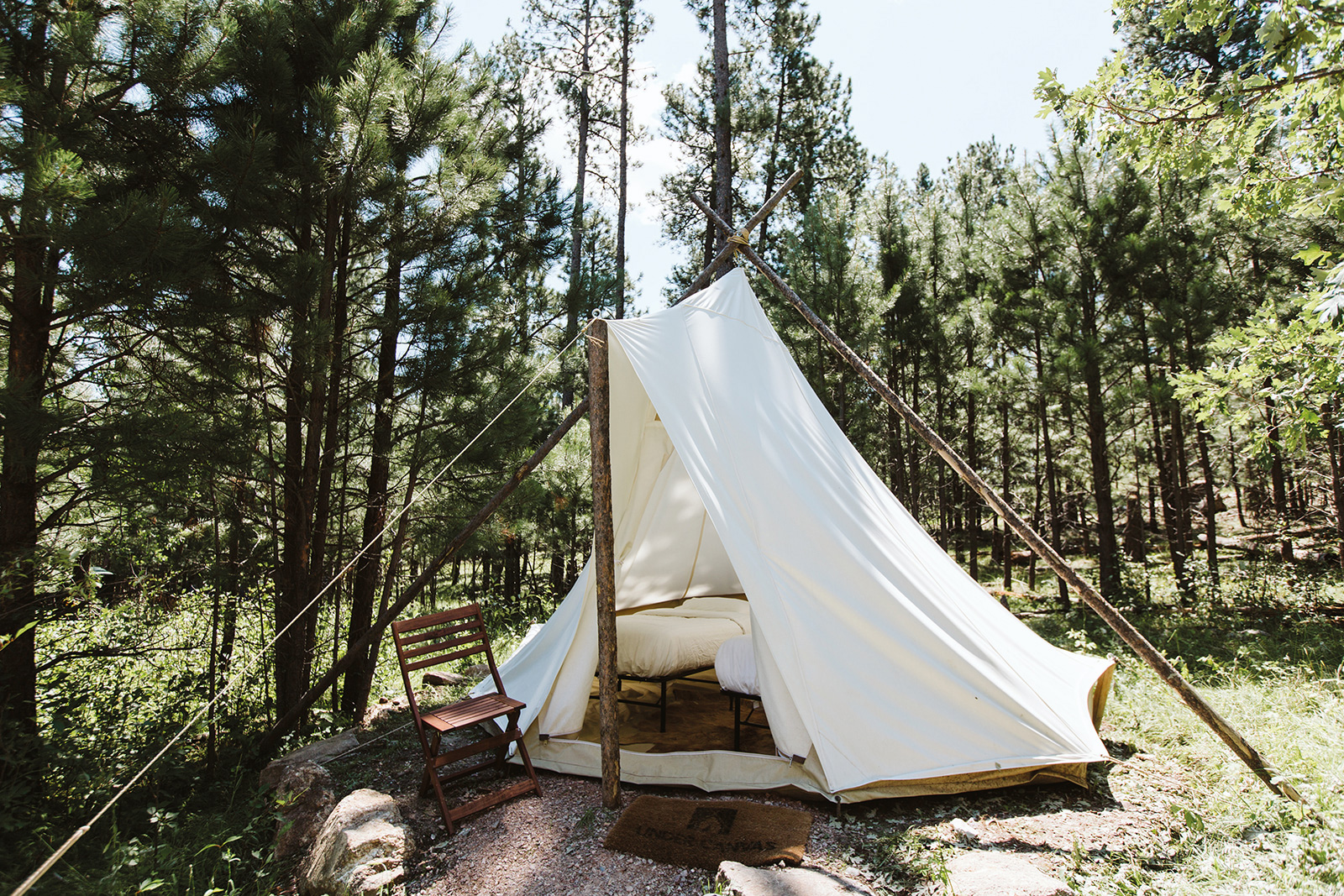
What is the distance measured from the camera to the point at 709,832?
2.82 metres

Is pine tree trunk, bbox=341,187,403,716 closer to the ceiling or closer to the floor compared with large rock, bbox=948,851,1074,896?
closer to the ceiling

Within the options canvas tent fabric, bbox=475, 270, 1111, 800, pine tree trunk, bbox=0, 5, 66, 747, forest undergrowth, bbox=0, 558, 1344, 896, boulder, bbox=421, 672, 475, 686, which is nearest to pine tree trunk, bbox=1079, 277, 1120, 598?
forest undergrowth, bbox=0, 558, 1344, 896

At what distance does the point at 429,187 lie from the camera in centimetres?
447

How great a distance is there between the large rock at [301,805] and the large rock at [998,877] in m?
2.72

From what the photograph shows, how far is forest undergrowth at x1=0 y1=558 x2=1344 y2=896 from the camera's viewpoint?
97.1 inches

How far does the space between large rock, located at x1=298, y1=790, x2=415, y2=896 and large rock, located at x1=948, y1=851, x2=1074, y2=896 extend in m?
2.12

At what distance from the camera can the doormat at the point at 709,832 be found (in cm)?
262

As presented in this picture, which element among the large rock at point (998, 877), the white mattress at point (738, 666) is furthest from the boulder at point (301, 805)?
the large rock at point (998, 877)

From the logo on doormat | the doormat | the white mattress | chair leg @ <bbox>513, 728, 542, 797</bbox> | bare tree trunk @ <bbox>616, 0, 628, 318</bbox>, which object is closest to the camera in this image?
the doormat

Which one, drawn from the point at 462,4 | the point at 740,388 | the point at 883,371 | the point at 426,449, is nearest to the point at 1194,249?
the point at 883,371

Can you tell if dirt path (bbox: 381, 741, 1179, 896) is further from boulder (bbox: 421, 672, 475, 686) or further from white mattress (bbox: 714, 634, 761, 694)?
boulder (bbox: 421, 672, 475, 686)

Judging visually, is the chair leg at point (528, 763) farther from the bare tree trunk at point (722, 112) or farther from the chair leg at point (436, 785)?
the bare tree trunk at point (722, 112)

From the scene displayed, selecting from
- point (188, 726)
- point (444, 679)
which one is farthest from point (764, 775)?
point (444, 679)

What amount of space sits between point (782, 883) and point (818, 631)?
114 centimetres
